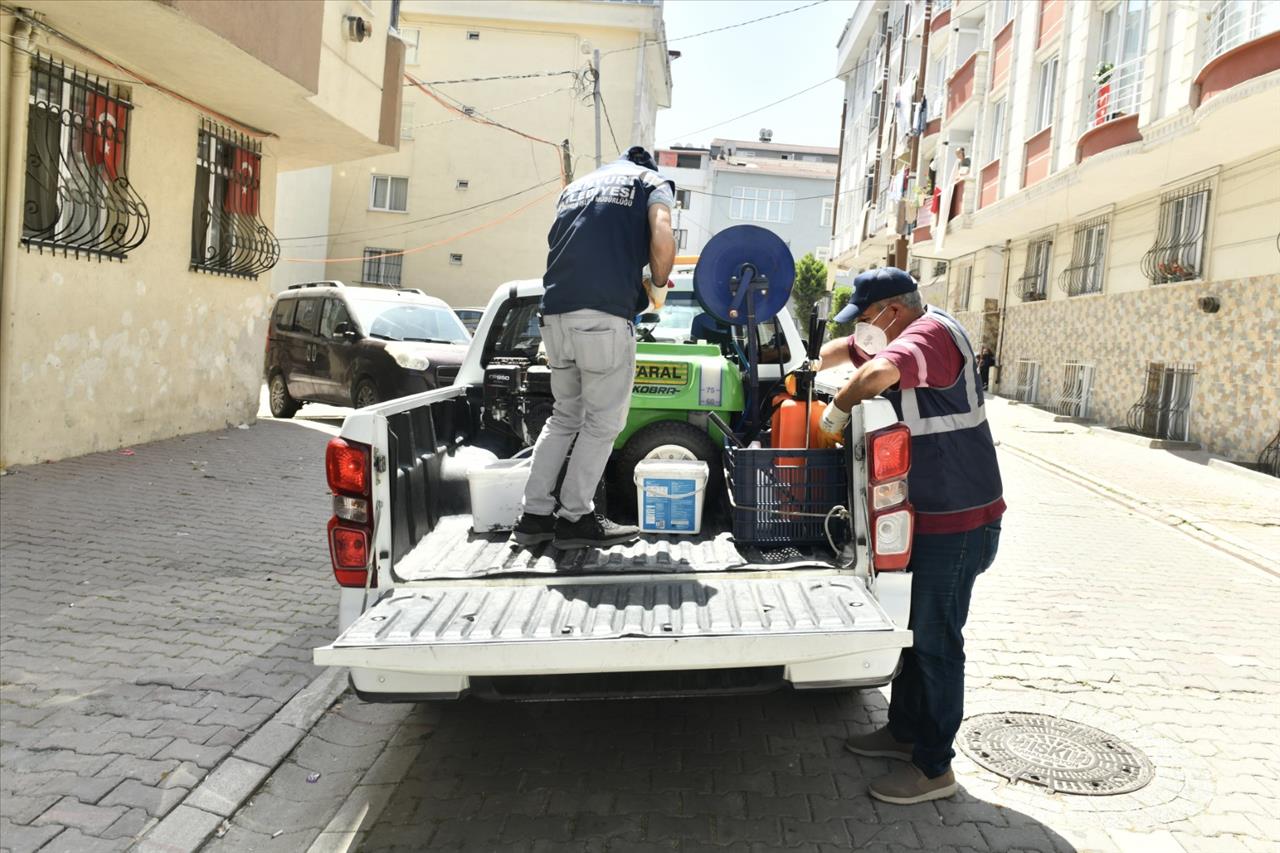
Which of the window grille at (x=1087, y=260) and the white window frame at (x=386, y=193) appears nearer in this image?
the window grille at (x=1087, y=260)

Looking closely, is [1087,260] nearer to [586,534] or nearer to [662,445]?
[662,445]

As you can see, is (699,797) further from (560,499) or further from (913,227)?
(913,227)

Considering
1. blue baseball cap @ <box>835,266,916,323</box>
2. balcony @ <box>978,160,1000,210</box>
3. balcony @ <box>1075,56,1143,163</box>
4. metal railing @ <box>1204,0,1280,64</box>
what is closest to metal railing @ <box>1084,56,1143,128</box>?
balcony @ <box>1075,56,1143,163</box>

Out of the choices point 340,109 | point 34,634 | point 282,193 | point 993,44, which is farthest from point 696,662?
point 282,193

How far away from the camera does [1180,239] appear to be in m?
15.8

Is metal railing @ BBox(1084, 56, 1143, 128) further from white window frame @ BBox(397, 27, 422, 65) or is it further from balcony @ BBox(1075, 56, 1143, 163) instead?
white window frame @ BBox(397, 27, 422, 65)

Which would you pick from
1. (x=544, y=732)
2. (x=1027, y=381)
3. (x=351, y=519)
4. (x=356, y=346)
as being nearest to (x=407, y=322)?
(x=356, y=346)

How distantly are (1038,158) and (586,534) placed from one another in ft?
61.6

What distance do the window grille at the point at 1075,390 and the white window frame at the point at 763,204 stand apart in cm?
4263

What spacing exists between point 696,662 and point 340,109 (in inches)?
389

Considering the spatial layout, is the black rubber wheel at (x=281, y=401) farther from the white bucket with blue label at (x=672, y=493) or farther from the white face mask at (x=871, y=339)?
the white face mask at (x=871, y=339)

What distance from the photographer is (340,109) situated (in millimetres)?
11234

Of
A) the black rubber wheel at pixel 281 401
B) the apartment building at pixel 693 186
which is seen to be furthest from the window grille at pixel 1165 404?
the apartment building at pixel 693 186

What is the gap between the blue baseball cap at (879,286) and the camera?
361cm
